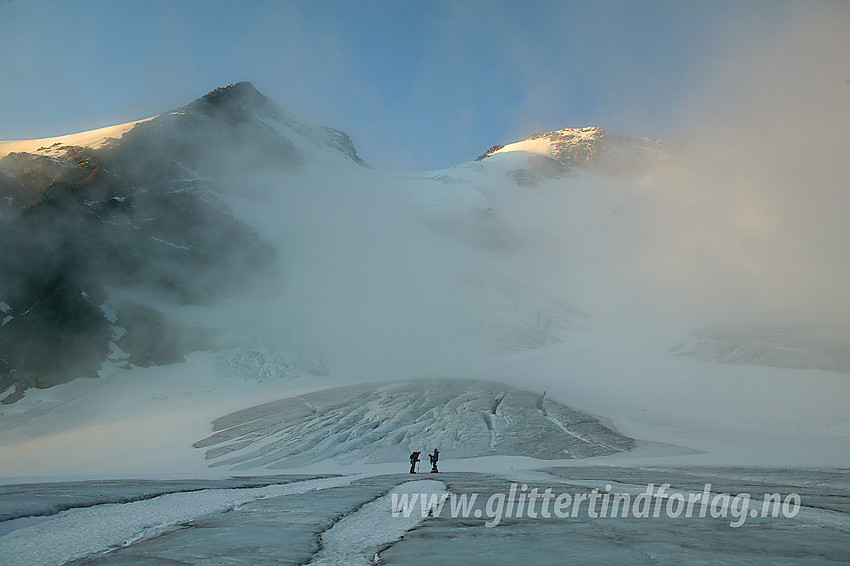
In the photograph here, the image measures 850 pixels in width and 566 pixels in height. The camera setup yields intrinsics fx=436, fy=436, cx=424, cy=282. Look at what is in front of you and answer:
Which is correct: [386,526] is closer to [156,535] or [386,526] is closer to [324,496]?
[156,535]

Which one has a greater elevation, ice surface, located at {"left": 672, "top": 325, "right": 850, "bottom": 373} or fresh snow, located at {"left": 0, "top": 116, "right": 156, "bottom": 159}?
fresh snow, located at {"left": 0, "top": 116, "right": 156, "bottom": 159}

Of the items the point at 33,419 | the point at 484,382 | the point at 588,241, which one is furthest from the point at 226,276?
the point at 588,241

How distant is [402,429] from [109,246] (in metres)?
70.8

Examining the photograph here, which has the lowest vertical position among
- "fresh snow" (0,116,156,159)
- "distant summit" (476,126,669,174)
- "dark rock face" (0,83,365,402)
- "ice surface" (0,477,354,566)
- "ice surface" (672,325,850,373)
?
"ice surface" (0,477,354,566)

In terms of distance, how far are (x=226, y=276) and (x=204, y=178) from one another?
28.7 metres

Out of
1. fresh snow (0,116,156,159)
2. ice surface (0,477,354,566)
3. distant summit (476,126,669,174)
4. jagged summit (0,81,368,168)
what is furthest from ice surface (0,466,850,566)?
distant summit (476,126,669,174)

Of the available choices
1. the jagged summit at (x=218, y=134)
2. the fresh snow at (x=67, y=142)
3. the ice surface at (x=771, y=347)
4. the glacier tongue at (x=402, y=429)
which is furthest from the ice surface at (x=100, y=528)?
the fresh snow at (x=67, y=142)

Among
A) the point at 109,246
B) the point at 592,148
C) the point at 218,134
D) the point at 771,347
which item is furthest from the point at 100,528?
the point at 592,148

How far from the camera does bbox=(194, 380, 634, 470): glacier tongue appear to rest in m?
28.4

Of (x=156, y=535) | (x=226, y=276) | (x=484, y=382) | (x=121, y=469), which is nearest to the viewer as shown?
(x=156, y=535)

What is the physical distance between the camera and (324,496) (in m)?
7.68

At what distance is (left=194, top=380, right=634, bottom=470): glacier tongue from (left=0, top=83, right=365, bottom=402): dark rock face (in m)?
37.0

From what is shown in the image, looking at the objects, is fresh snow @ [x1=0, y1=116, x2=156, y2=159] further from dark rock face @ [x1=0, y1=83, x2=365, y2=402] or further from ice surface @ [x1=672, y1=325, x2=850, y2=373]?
ice surface @ [x1=672, y1=325, x2=850, y2=373]

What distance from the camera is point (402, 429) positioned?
33.0m
